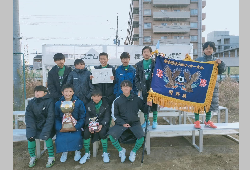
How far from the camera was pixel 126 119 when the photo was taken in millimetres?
3381

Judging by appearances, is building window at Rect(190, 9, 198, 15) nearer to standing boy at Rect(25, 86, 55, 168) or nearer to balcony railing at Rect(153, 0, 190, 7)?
balcony railing at Rect(153, 0, 190, 7)

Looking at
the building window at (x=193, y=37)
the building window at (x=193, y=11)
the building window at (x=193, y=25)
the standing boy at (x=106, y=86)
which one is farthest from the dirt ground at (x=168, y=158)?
the building window at (x=193, y=11)

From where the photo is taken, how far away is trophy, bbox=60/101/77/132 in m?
3.21

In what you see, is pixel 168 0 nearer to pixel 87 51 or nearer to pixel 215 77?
pixel 87 51

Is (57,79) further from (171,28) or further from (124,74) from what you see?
(171,28)

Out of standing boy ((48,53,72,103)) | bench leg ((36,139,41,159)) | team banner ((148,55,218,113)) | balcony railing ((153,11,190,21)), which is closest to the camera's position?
bench leg ((36,139,41,159))

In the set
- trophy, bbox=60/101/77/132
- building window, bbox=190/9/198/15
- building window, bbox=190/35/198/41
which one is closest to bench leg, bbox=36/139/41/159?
trophy, bbox=60/101/77/132

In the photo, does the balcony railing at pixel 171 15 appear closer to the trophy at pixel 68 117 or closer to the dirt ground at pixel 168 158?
the dirt ground at pixel 168 158

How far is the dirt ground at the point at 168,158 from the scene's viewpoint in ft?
10.3

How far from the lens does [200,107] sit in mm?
3703

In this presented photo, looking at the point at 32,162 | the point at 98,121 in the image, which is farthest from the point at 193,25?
the point at 32,162

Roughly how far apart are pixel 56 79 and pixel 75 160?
1.69 meters

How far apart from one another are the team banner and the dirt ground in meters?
0.90

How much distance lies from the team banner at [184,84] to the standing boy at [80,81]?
4.54 ft
